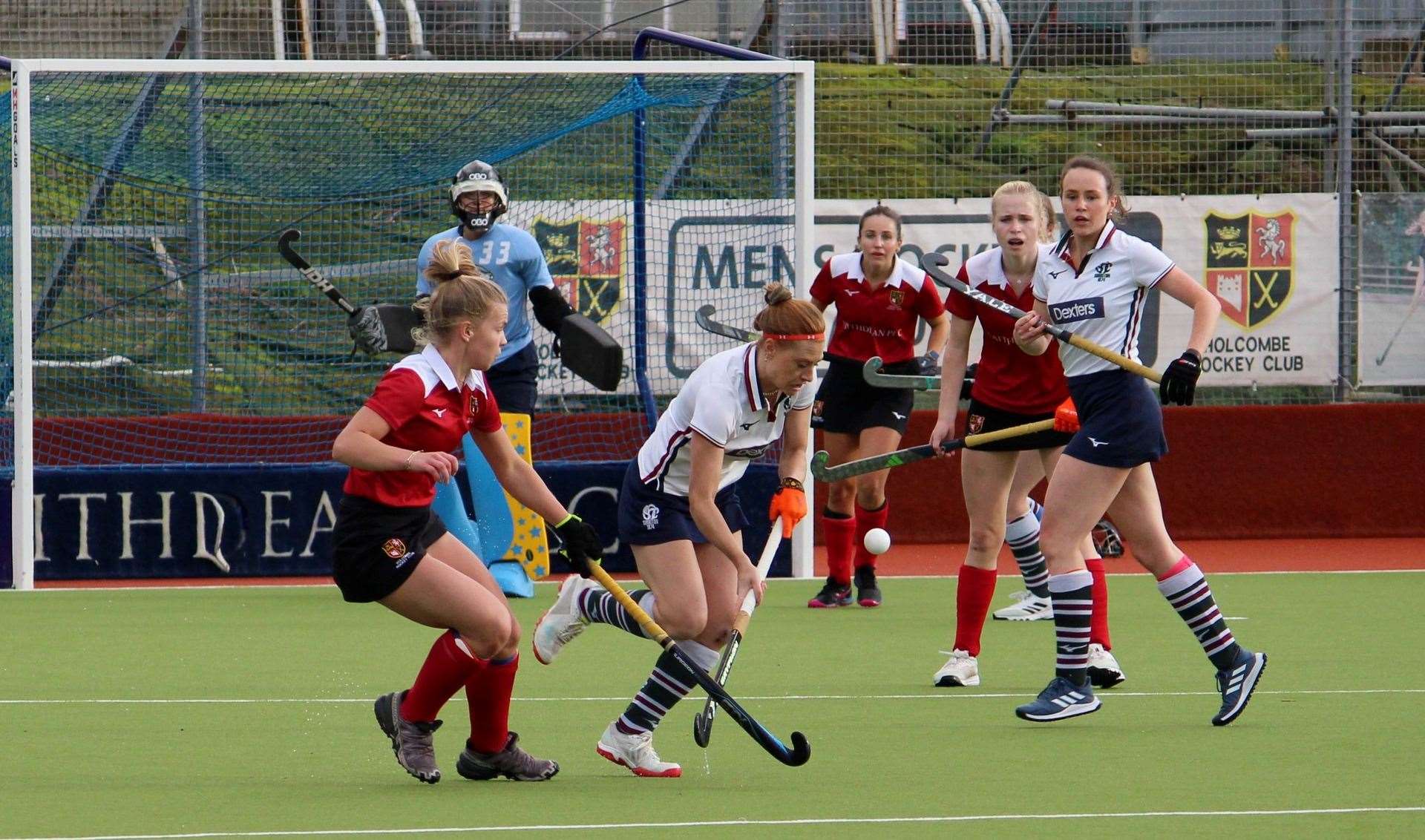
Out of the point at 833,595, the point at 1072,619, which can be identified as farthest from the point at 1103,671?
the point at 833,595

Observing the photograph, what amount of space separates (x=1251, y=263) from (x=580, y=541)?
24.7 feet

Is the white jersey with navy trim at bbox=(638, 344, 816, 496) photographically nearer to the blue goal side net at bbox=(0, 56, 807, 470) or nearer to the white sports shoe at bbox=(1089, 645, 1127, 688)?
the white sports shoe at bbox=(1089, 645, 1127, 688)

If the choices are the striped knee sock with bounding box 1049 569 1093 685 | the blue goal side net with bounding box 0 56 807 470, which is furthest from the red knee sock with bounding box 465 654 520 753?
the blue goal side net with bounding box 0 56 807 470

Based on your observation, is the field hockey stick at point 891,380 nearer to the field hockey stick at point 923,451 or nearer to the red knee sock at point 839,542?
the field hockey stick at point 923,451

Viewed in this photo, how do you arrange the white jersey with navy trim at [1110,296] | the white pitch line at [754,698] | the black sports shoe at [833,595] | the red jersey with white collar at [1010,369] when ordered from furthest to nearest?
1. the black sports shoe at [833,595]
2. the red jersey with white collar at [1010,369]
3. the white pitch line at [754,698]
4. the white jersey with navy trim at [1110,296]

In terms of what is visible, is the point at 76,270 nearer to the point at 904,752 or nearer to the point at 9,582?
the point at 9,582

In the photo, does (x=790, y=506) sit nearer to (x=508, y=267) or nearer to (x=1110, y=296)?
(x=1110, y=296)

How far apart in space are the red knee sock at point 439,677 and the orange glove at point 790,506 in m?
Answer: 1.00

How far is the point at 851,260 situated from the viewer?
27.1ft

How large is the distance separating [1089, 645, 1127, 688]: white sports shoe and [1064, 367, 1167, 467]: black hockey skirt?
2.93 feet

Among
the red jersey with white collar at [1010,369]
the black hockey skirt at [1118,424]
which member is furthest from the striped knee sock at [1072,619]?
the red jersey with white collar at [1010,369]

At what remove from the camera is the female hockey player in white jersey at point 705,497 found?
15.4 feet

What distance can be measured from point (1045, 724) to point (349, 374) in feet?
21.7

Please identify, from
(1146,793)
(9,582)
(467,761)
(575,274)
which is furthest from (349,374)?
(1146,793)
